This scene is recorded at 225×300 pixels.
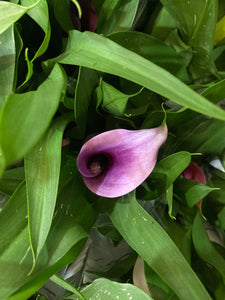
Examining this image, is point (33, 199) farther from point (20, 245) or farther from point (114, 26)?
point (114, 26)

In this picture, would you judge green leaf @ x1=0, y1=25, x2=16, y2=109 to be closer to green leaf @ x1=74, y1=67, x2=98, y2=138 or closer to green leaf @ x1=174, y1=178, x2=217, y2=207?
green leaf @ x1=74, y1=67, x2=98, y2=138

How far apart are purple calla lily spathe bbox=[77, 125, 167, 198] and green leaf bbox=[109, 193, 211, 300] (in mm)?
22

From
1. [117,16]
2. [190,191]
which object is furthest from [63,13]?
[190,191]

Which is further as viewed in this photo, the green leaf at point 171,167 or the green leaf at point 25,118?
the green leaf at point 171,167

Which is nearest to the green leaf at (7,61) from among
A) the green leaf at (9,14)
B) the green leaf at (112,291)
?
the green leaf at (9,14)

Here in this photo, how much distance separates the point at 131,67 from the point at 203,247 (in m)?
0.16

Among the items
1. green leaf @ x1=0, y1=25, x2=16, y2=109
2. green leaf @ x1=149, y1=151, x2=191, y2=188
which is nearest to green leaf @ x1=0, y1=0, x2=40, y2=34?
green leaf @ x1=0, y1=25, x2=16, y2=109

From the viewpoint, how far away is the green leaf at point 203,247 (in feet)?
0.89

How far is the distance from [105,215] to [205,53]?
144 mm

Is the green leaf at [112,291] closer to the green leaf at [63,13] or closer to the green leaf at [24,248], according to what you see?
the green leaf at [24,248]

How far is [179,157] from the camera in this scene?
248 mm

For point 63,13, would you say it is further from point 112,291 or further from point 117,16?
point 112,291

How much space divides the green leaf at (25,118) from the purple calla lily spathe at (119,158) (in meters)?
0.05

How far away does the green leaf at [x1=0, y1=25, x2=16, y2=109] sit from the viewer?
0.73 ft
